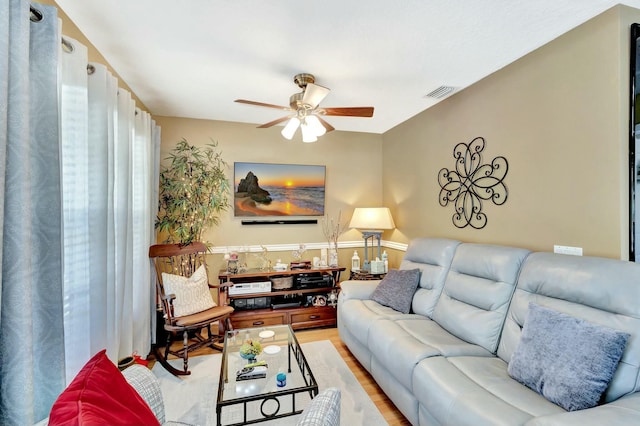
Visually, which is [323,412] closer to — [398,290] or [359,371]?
[359,371]

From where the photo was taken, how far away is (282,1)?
1689 millimetres

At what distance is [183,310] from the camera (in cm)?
286

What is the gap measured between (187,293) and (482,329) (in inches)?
101

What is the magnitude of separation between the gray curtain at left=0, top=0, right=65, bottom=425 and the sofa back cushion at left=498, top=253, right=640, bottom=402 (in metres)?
2.48

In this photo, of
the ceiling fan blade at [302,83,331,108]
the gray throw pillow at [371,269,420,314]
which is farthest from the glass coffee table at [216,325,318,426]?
the ceiling fan blade at [302,83,331,108]

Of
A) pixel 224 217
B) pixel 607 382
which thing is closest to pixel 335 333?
pixel 224 217

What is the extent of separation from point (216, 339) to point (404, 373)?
77.6 inches

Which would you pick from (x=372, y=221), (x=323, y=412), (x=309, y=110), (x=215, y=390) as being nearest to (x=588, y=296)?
(x=323, y=412)

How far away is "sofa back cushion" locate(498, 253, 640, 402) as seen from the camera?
1396 millimetres

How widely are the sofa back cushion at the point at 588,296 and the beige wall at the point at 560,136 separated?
0.33 metres

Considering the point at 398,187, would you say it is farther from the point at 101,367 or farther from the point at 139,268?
the point at 101,367

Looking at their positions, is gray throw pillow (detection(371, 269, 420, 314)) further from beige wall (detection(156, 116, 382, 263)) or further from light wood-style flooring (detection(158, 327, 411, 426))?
beige wall (detection(156, 116, 382, 263))

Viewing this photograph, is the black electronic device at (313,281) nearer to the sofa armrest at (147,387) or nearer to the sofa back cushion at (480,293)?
the sofa back cushion at (480,293)

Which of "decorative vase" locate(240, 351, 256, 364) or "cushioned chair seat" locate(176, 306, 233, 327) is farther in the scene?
"cushioned chair seat" locate(176, 306, 233, 327)
